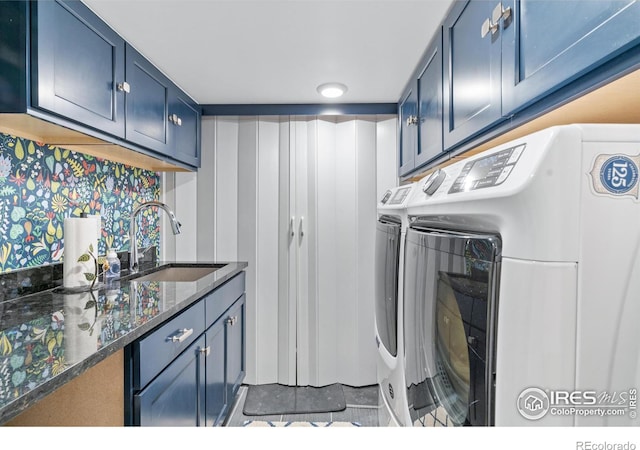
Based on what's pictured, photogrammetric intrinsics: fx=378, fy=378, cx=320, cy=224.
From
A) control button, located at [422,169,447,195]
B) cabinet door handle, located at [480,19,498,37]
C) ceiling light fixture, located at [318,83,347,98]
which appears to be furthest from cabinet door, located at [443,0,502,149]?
ceiling light fixture, located at [318,83,347,98]

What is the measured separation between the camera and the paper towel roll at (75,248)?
1591mm

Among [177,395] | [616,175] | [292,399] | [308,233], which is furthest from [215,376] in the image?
[616,175]

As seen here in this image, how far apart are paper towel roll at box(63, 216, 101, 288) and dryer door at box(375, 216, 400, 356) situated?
1.27 metres

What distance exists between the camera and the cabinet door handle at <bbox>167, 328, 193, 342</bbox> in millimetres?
1409

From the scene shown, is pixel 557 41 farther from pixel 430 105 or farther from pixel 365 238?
pixel 365 238

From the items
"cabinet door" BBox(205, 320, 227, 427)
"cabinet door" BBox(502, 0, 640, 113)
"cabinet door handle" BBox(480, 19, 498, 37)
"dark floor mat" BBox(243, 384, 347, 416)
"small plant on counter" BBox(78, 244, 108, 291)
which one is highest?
"cabinet door handle" BBox(480, 19, 498, 37)

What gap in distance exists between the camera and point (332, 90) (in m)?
2.43

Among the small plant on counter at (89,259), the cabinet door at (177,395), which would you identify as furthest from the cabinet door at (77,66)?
the cabinet door at (177,395)

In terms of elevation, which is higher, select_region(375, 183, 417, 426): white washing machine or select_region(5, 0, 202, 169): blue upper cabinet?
select_region(5, 0, 202, 169): blue upper cabinet

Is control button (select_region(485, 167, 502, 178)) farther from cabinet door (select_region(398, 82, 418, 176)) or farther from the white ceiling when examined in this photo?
cabinet door (select_region(398, 82, 418, 176))

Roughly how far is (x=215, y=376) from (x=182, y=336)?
0.60 m

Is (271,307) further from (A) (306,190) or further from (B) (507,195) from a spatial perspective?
(B) (507,195)

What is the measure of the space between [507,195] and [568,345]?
9.9 inches

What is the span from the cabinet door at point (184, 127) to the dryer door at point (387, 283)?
139cm
